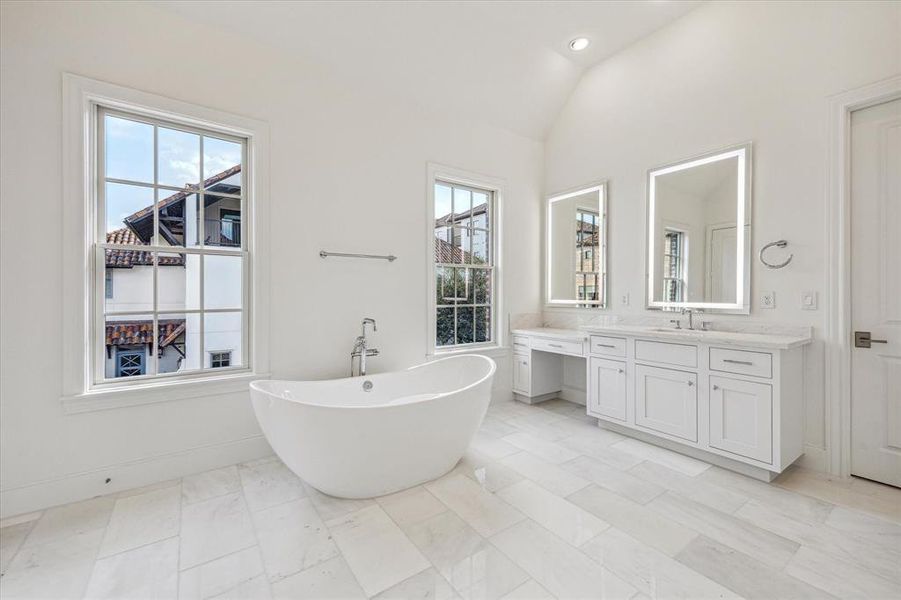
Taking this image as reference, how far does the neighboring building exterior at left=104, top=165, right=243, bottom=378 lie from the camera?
2.46 meters

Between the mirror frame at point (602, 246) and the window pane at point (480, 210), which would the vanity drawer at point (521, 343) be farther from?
the window pane at point (480, 210)

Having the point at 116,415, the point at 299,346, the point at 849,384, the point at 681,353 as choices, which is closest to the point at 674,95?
the point at 681,353

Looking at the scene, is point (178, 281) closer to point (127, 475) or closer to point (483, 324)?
point (127, 475)

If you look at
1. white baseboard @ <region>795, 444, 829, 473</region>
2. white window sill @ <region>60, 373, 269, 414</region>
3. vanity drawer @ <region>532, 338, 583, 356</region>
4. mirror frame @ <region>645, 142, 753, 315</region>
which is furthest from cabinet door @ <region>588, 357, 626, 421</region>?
white window sill @ <region>60, 373, 269, 414</region>

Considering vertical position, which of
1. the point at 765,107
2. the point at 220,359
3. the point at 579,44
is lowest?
the point at 220,359

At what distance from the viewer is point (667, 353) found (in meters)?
2.86

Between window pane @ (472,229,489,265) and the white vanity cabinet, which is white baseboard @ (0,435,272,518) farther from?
the white vanity cabinet

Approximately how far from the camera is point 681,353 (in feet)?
9.12

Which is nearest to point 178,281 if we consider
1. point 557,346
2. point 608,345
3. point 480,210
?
point 480,210

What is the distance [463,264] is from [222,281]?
2.14 meters

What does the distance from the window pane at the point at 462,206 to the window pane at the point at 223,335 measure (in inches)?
86.0

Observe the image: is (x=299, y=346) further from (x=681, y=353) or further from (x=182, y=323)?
(x=681, y=353)

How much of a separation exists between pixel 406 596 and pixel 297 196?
2599 millimetres

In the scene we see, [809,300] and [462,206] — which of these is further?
[462,206]
